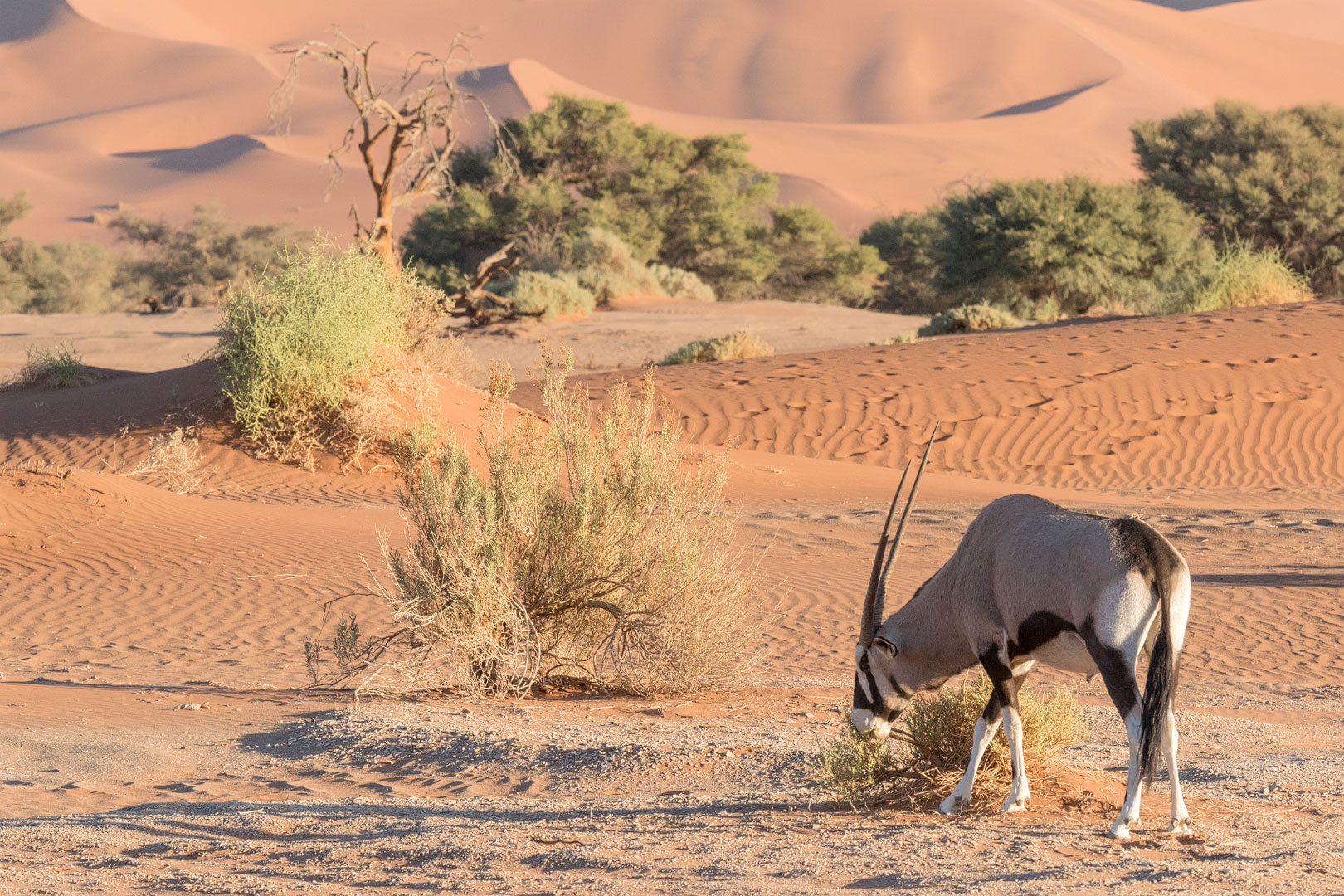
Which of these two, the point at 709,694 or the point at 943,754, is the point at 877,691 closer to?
the point at 943,754

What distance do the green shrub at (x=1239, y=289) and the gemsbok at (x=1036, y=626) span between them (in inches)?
841

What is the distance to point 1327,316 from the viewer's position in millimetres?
20906

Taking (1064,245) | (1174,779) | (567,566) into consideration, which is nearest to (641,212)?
(1064,245)

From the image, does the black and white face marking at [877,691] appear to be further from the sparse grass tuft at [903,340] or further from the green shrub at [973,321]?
the green shrub at [973,321]

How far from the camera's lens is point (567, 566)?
7723 mm

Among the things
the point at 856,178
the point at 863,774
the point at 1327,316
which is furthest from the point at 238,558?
the point at 856,178

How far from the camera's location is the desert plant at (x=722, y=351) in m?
24.5

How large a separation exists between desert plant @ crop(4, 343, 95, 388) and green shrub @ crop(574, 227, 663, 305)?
1695 centimetres

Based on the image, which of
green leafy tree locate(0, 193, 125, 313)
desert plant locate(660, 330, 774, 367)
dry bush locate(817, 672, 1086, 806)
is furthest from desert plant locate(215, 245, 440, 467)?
green leafy tree locate(0, 193, 125, 313)

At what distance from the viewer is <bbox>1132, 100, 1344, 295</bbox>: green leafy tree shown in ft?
117

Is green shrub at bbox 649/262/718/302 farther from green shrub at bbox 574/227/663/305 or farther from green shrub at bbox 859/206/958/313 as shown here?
green shrub at bbox 859/206/958/313

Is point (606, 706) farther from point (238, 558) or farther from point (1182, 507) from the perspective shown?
point (1182, 507)

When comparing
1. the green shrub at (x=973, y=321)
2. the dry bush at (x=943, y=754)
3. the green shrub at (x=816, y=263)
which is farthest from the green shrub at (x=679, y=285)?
the dry bush at (x=943, y=754)

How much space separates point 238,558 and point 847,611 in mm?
5229
